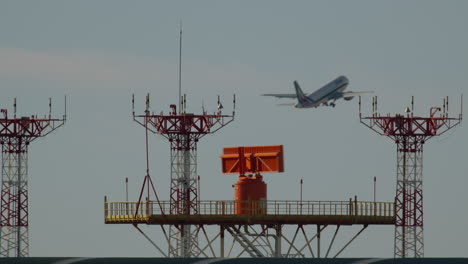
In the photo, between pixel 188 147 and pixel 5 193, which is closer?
pixel 188 147

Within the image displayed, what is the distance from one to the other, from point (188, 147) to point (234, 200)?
3862 centimetres

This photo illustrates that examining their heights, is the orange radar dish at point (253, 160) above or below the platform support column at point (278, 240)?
above

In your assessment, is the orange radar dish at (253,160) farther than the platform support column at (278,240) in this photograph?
Yes

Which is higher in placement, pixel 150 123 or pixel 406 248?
pixel 150 123

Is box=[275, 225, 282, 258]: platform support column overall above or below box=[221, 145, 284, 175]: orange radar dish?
below

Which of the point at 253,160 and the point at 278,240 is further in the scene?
the point at 253,160

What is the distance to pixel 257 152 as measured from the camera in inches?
5148

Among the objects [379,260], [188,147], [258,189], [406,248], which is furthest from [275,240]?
[406,248]

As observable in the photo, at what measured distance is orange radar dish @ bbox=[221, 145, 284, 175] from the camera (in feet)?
424

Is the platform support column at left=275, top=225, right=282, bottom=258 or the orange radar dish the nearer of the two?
the platform support column at left=275, top=225, right=282, bottom=258

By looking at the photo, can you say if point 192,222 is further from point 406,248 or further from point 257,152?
point 406,248

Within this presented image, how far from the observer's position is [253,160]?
130250mm

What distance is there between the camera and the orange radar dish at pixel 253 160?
129375 mm

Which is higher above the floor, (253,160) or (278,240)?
(253,160)
